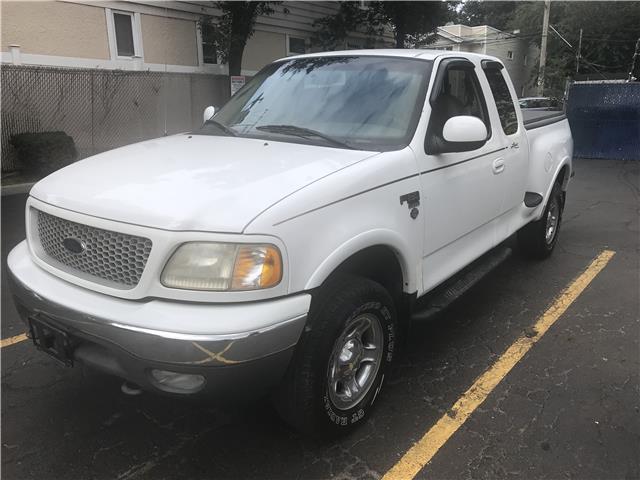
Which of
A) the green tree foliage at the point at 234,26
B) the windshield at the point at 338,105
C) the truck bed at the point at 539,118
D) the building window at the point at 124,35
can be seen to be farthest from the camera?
the green tree foliage at the point at 234,26

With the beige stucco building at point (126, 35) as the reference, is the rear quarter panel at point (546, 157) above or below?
below

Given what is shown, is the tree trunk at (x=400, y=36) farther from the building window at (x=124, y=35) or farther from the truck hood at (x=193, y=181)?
the truck hood at (x=193, y=181)

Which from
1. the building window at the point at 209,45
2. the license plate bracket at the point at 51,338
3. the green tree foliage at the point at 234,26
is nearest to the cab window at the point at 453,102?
the license plate bracket at the point at 51,338

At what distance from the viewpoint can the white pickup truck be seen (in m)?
2.14

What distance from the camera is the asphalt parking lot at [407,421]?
2576 millimetres

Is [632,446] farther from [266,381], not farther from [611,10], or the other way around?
[611,10]

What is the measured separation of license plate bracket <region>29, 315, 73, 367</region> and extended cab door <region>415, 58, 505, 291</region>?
1.89 metres

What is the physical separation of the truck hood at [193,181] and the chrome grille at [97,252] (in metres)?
0.09

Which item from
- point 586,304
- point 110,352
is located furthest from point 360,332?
point 586,304

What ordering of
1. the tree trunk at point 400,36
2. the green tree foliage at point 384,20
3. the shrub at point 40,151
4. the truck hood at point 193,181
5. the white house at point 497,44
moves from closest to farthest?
the truck hood at point 193,181
the shrub at point 40,151
the green tree foliage at point 384,20
the tree trunk at point 400,36
the white house at point 497,44

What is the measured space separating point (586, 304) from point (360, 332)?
2.69m

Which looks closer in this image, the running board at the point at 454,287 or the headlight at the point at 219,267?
the headlight at the point at 219,267

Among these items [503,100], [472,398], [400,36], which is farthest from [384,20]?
[472,398]

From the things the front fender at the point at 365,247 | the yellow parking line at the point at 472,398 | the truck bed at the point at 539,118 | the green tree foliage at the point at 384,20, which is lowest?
the yellow parking line at the point at 472,398
